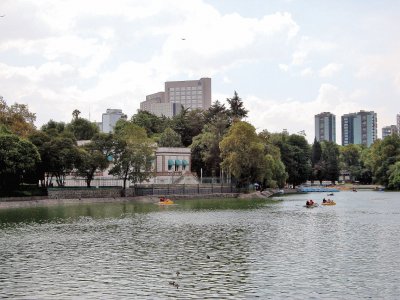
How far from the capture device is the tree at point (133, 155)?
97.3 meters

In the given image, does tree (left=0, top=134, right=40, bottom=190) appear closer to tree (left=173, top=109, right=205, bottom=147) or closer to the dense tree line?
the dense tree line

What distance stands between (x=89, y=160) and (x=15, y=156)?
55.2 feet

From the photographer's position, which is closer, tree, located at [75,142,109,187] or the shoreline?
the shoreline

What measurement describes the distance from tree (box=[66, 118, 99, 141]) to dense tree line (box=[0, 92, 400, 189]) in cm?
29

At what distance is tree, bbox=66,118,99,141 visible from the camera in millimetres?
159125

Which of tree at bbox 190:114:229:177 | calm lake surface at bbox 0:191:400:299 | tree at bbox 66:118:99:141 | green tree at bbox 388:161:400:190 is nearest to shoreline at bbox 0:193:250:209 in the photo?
tree at bbox 190:114:229:177

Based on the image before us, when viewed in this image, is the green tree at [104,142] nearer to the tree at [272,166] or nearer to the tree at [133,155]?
the tree at [133,155]

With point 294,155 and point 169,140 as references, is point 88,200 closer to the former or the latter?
point 169,140

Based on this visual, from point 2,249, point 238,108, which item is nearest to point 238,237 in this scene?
point 2,249

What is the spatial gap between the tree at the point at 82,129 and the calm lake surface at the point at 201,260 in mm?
109155

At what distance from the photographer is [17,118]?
10694cm

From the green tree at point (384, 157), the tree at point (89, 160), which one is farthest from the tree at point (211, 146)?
the green tree at point (384, 157)

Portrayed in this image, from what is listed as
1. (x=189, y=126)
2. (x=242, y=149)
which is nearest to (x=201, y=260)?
(x=242, y=149)

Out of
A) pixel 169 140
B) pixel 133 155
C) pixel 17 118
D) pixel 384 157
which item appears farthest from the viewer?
pixel 384 157
